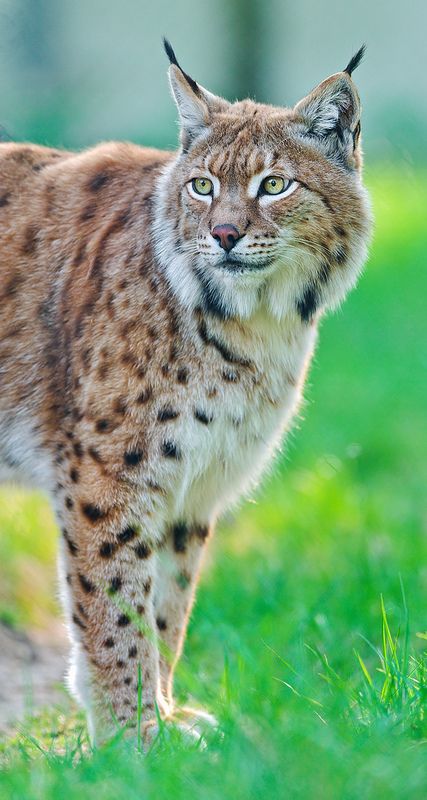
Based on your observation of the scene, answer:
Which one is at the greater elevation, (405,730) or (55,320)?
(55,320)

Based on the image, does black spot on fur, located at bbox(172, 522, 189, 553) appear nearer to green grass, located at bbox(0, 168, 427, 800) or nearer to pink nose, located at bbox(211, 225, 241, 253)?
green grass, located at bbox(0, 168, 427, 800)

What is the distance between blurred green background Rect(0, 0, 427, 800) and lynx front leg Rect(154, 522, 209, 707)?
0.21 m

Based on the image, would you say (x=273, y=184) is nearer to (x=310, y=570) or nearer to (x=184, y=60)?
(x=310, y=570)

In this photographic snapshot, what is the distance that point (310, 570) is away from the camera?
245 inches

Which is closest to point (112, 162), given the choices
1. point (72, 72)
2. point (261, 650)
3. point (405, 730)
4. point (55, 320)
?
point (55, 320)

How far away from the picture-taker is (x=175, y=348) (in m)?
4.38

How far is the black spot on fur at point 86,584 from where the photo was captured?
4320mm

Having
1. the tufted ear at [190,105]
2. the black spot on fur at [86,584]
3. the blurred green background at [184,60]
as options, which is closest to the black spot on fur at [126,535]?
the black spot on fur at [86,584]

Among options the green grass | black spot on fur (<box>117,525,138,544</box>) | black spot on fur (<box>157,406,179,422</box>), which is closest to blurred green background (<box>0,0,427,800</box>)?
the green grass

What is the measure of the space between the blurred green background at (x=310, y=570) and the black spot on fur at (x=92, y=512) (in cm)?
62

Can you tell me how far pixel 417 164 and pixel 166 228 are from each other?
13.1m

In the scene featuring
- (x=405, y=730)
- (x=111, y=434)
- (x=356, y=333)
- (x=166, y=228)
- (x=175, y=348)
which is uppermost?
(x=166, y=228)

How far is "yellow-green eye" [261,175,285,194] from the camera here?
423 centimetres

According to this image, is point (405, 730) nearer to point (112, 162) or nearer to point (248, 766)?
point (248, 766)
